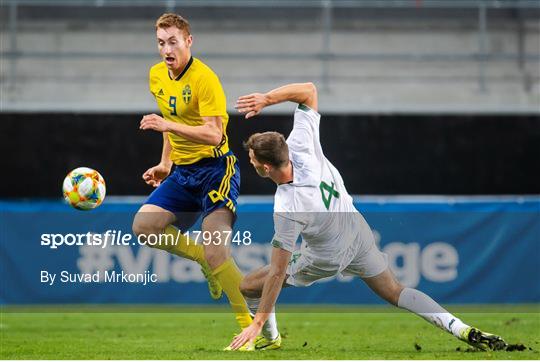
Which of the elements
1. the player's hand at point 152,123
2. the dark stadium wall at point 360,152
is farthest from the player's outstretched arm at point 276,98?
the dark stadium wall at point 360,152

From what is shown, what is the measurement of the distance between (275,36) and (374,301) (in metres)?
5.29

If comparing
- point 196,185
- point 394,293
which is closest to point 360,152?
point 196,185

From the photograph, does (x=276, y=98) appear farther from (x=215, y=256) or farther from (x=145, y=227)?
(x=145, y=227)

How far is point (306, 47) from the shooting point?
15.2 metres

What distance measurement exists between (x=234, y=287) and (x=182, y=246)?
0.57 metres

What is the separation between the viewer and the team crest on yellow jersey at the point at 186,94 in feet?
22.7

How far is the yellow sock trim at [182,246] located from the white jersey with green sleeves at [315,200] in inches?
43.3

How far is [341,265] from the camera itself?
6.44 meters

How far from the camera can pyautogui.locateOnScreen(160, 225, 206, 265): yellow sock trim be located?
7270 millimetres

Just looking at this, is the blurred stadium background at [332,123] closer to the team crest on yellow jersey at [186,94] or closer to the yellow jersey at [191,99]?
the yellow jersey at [191,99]

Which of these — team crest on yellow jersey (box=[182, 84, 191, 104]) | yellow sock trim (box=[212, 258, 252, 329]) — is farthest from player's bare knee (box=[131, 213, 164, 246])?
team crest on yellow jersey (box=[182, 84, 191, 104])

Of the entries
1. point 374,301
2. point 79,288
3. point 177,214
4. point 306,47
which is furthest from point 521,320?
point 306,47

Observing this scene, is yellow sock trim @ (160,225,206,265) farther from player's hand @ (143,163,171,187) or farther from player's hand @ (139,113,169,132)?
player's hand @ (139,113,169,132)

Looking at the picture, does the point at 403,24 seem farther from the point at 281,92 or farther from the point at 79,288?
the point at 281,92
